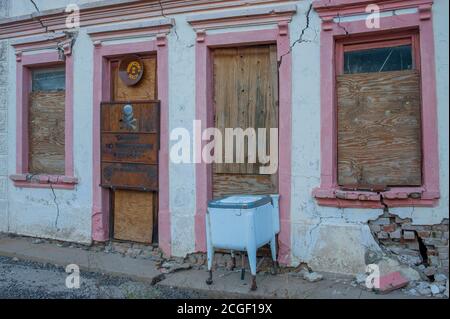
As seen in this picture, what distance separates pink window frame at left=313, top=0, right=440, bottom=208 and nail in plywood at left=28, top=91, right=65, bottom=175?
4.06 meters

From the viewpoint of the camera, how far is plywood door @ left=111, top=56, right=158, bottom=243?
236 inches

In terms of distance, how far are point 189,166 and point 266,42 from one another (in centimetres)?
186

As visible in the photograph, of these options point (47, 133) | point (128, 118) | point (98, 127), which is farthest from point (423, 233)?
point (47, 133)

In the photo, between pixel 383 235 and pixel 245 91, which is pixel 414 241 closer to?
pixel 383 235

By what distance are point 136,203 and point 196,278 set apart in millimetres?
1591

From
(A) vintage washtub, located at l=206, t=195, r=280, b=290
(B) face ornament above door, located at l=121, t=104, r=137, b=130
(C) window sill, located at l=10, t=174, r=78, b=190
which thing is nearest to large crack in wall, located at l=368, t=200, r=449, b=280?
(A) vintage washtub, located at l=206, t=195, r=280, b=290

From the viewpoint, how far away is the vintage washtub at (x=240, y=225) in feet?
14.6

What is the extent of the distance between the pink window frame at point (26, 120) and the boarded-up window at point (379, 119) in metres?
3.92

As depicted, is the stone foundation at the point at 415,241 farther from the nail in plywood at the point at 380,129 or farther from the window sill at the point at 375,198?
the nail in plywood at the point at 380,129

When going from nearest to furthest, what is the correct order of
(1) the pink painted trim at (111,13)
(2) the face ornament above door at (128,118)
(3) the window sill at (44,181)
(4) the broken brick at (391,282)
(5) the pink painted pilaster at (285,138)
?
(4) the broken brick at (391,282), (5) the pink painted pilaster at (285,138), (1) the pink painted trim at (111,13), (2) the face ornament above door at (128,118), (3) the window sill at (44,181)

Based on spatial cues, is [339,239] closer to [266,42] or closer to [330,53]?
[330,53]

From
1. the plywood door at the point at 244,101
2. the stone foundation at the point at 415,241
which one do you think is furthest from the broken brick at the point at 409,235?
the plywood door at the point at 244,101

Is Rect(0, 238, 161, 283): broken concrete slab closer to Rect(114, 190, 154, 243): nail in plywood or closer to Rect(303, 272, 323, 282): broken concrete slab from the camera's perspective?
Rect(114, 190, 154, 243): nail in plywood

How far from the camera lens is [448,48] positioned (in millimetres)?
4430
